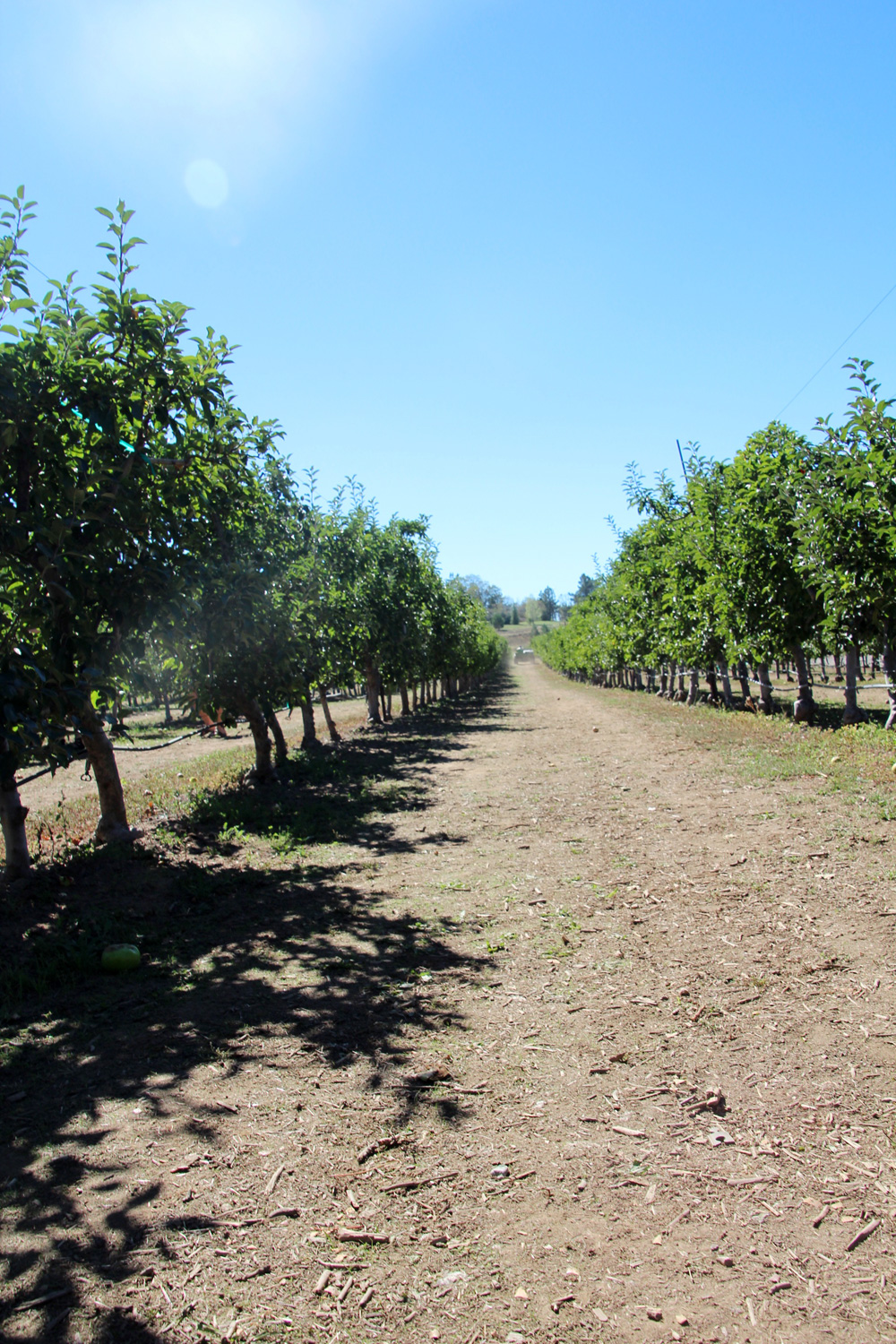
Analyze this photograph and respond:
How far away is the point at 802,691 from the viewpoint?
15.9 meters

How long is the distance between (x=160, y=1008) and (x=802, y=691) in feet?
47.5

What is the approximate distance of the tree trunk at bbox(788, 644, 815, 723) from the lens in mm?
15641

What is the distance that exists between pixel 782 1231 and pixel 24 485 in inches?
273

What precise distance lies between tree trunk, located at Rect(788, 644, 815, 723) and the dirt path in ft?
30.6

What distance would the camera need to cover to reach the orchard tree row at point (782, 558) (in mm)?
11406

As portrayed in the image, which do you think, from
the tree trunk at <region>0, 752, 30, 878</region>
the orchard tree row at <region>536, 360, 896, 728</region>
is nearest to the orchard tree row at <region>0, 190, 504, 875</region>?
the tree trunk at <region>0, 752, 30, 878</region>

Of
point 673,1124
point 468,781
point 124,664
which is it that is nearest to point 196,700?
point 124,664

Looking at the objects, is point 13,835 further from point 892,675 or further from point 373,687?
point 373,687

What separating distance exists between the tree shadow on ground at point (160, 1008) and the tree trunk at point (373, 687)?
596 inches

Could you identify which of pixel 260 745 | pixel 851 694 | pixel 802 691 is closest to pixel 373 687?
pixel 260 745

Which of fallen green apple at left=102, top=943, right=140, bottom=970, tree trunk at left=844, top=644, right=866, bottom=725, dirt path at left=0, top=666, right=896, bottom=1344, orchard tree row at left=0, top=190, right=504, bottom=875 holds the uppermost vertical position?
orchard tree row at left=0, top=190, right=504, bottom=875

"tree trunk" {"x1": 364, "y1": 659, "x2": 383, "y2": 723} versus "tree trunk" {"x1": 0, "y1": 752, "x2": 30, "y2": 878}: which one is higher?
"tree trunk" {"x1": 364, "y1": 659, "x2": 383, "y2": 723}

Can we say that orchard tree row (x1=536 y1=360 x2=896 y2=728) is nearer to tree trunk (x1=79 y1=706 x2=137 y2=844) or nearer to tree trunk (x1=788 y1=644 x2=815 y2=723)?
tree trunk (x1=788 y1=644 x2=815 y2=723)

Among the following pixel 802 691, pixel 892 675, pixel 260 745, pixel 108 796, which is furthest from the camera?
pixel 802 691
